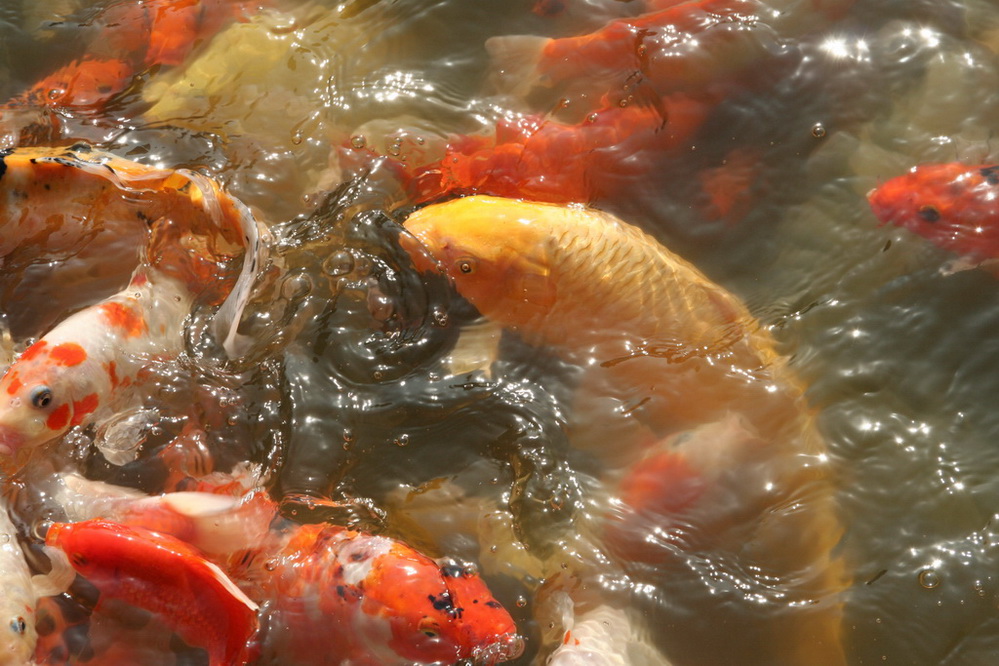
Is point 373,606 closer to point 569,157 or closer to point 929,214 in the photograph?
point 569,157

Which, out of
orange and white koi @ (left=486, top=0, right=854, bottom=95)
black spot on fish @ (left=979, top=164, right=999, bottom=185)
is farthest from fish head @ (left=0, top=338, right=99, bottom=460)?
black spot on fish @ (left=979, top=164, right=999, bottom=185)

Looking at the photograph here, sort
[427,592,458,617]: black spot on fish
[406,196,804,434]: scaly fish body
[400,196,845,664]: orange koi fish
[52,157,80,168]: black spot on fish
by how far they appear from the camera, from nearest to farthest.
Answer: [427,592,458,617]: black spot on fish, [400,196,845,664]: orange koi fish, [406,196,804,434]: scaly fish body, [52,157,80,168]: black spot on fish

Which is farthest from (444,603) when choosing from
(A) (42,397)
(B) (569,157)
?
(B) (569,157)

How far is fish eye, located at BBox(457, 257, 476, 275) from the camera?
3.44 m

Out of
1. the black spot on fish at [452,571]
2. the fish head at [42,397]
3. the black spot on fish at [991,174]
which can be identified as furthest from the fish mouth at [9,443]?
the black spot on fish at [991,174]

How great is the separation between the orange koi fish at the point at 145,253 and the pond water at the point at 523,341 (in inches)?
5.1

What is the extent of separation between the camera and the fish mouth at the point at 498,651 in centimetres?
261

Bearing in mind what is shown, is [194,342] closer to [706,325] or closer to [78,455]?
[78,455]

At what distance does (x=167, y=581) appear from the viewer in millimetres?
2504

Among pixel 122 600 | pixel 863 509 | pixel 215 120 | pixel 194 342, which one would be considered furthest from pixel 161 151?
pixel 863 509

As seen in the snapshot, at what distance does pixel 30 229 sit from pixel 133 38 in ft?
4.29

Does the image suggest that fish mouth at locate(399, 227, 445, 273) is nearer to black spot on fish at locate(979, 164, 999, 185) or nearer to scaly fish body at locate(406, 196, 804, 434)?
scaly fish body at locate(406, 196, 804, 434)

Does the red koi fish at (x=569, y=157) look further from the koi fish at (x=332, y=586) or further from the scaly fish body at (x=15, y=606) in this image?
the scaly fish body at (x=15, y=606)

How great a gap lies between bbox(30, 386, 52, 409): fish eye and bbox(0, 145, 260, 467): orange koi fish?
70 mm
